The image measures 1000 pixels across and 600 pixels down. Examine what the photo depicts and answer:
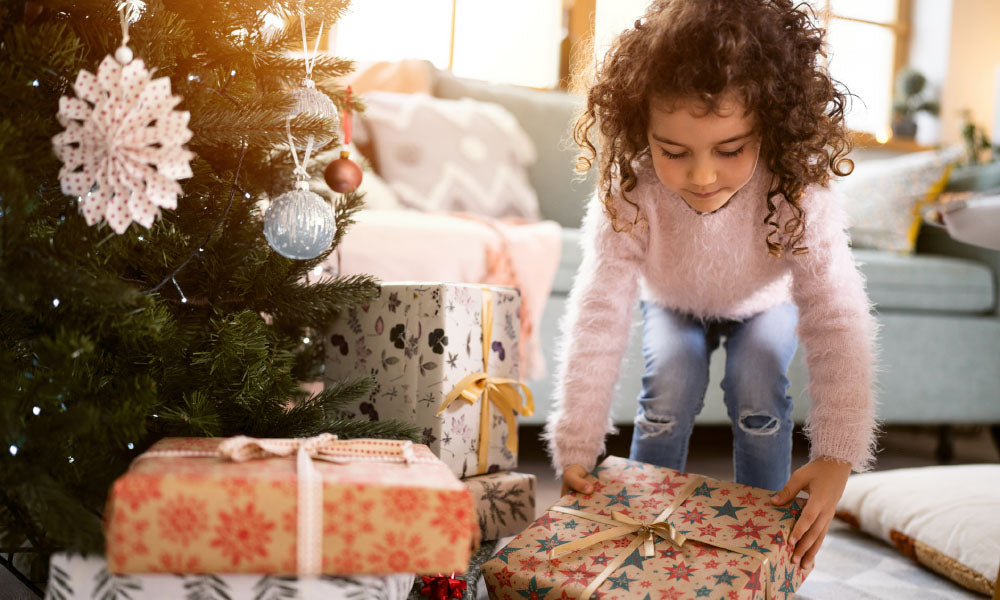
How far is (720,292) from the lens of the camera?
43.1 inches

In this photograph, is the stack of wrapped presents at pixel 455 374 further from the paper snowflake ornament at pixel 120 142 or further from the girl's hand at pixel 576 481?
the paper snowflake ornament at pixel 120 142

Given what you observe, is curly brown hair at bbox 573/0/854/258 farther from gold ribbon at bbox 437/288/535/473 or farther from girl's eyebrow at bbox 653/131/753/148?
gold ribbon at bbox 437/288/535/473

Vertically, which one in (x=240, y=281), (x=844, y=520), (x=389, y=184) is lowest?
(x=844, y=520)

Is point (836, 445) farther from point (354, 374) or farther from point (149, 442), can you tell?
point (149, 442)

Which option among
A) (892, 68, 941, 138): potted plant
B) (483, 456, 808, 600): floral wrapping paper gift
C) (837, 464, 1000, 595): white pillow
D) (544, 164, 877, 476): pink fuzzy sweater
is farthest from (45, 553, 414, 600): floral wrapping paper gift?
(892, 68, 941, 138): potted plant

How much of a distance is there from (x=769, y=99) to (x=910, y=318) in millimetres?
1222

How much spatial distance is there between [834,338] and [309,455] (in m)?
0.65

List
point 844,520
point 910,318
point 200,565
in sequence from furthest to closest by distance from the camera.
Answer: point 910,318, point 844,520, point 200,565

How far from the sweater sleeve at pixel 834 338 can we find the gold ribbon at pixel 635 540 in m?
0.20

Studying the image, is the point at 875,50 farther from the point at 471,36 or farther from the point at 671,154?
the point at 671,154

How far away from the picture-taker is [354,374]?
1048 millimetres

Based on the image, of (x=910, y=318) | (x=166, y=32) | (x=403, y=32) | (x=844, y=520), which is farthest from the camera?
(x=403, y=32)

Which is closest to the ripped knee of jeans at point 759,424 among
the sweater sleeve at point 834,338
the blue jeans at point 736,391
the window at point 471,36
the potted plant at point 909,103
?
the blue jeans at point 736,391

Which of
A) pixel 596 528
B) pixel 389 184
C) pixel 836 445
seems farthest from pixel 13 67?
pixel 389 184
